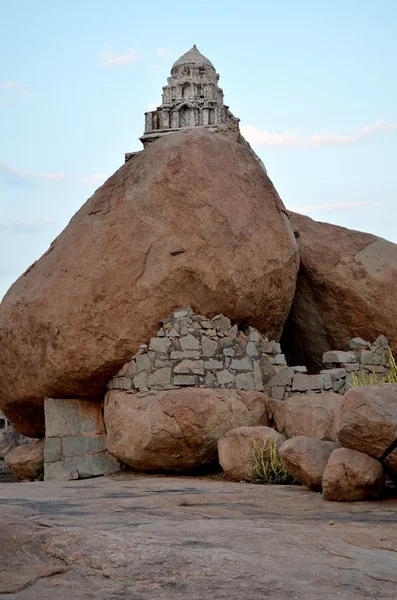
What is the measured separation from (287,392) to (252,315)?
1.11 metres

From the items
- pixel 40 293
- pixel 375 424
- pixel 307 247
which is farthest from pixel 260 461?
pixel 307 247

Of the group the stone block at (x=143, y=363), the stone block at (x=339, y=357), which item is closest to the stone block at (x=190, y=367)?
the stone block at (x=143, y=363)

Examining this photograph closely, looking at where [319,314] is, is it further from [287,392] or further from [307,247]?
[287,392]

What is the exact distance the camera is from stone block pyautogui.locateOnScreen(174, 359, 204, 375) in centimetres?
859

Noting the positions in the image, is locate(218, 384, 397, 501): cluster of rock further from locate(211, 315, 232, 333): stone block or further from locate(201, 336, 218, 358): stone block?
locate(211, 315, 232, 333): stone block

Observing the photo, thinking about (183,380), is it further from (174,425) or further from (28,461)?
(28,461)

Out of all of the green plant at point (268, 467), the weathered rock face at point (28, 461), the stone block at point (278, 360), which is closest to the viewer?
the green plant at point (268, 467)

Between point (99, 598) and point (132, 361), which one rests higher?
point (132, 361)

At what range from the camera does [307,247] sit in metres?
10.8

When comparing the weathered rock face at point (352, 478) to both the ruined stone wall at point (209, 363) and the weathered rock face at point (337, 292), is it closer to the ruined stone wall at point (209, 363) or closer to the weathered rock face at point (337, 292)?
the ruined stone wall at point (209, 363)

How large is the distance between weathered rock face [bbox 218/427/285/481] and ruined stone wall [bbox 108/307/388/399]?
1.23m

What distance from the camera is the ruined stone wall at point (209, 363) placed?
28.3 feet

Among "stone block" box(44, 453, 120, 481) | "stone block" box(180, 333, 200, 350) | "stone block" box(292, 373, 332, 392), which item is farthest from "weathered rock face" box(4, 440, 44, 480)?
"stone block" box(292, 373, 332, 392)

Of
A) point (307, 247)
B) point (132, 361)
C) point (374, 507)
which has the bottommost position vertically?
point (374, 507)
